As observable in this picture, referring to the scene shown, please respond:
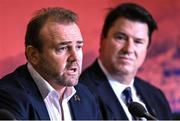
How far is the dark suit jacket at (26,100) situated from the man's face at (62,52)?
0.09 metres

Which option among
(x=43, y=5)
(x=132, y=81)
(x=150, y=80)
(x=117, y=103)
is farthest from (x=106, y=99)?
(x=150, y=80)

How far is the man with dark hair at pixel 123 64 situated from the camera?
234cm

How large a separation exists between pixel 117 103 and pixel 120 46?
0.30 m

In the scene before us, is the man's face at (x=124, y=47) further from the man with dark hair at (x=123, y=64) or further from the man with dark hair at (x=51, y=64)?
the man with dark hair at (x=51, y=64)

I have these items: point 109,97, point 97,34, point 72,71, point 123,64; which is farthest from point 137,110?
point 97,34

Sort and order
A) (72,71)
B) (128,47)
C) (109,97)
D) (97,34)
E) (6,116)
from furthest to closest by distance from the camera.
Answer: (97,34) → (128,47) → (109,97) → (72,71) → (6,116)

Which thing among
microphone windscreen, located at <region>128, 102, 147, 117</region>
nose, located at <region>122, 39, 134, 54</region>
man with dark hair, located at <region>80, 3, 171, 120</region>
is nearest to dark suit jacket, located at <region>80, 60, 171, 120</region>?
man with dark hair, located at <region>80, 3, 171, 120</region>

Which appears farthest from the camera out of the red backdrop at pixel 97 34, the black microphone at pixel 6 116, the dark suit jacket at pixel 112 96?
the red backdrop at pixel 97 34

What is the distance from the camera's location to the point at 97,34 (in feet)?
9.00

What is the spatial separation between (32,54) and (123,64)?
67cm

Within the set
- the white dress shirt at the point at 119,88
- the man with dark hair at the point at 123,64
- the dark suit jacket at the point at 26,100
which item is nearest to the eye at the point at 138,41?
the man with dark hair at the point at 123,64

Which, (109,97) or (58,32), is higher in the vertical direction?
(58,32)

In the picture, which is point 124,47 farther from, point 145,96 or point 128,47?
point 145,96

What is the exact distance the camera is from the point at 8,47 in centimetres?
240
